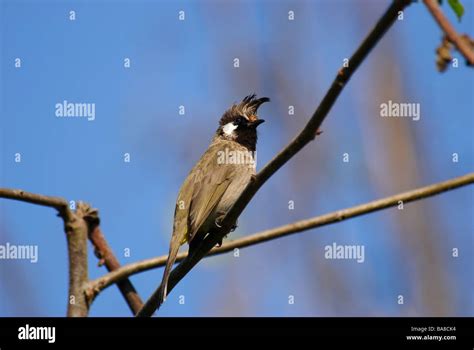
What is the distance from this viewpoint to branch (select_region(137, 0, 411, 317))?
2.05 m

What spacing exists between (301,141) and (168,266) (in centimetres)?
225

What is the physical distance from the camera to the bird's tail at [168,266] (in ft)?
12.9

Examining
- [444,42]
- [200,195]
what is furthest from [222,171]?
[444,42]

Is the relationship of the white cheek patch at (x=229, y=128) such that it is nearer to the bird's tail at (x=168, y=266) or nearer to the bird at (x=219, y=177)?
the bird at (x=219, y=177)

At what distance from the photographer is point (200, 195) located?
648cm

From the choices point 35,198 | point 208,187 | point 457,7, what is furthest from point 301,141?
point 208,187

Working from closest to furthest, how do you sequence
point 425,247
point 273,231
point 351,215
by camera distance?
point 351,215
point 273,231
point 425,247

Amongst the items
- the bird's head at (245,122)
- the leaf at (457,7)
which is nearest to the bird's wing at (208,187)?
the bird's head at (245,122)

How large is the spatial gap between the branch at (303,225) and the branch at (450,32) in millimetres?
1581

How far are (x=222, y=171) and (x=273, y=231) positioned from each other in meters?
2.43

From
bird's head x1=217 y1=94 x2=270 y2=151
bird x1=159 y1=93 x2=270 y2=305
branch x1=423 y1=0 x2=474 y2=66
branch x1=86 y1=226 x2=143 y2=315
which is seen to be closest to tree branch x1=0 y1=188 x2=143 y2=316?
branch x1=86 y1=226 x2=143 y2=315

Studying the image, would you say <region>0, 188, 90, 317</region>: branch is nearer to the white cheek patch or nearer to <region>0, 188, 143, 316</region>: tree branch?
<region>0, 188, 143, 316</region>: tree branch
